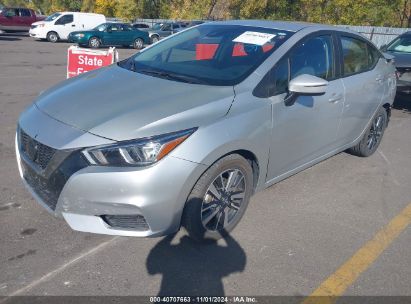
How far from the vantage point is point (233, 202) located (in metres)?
3.28

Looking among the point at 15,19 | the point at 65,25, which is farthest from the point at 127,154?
the point at 15,19

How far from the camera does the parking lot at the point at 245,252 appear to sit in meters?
2.68

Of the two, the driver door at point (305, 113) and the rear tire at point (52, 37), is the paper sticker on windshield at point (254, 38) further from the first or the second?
the rear tire at point (52, 37)

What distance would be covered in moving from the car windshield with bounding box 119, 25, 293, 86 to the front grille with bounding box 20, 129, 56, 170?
1.20 meters

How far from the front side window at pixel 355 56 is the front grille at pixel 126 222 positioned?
2788 millimetres

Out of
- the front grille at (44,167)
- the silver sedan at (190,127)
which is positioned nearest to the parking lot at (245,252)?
the silver sedan at (190,127)

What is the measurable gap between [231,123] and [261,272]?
43.9 inches

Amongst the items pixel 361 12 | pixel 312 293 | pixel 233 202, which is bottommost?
pixel 312 293

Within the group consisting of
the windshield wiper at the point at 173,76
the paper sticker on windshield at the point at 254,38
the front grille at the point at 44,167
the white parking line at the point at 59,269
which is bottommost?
the white parking line at the point at 59,269

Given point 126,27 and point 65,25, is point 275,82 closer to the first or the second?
point 126,27

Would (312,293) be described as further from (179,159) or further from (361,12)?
(361,12)

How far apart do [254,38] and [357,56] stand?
1.55 meters

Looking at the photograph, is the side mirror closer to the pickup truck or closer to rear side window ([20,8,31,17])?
the pickup truck

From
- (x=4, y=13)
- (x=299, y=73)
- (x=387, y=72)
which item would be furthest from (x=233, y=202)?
(x=4, y=13)
